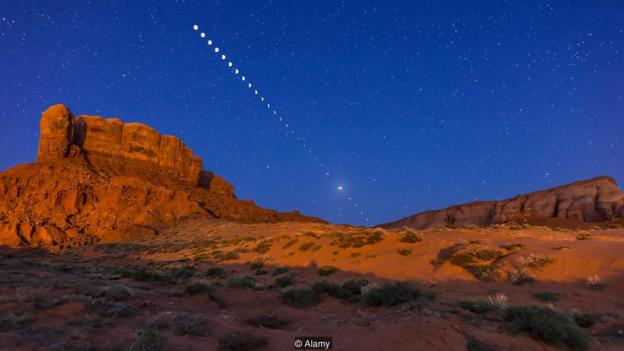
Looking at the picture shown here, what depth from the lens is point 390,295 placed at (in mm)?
9125

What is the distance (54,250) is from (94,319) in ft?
149

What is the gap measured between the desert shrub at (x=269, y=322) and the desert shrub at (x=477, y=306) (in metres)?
4.38

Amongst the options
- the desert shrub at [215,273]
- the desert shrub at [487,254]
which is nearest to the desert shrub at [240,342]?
the desert shrub at [487,254]

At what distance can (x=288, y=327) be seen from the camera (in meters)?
6.98

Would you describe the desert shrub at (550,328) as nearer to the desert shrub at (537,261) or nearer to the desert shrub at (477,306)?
the desert shrub at (477,306)

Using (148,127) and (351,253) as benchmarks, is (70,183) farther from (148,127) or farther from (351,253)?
(351,253)

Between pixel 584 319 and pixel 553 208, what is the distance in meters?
59.5

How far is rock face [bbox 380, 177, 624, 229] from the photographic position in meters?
49.7

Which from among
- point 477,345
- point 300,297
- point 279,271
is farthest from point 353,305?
point 279,271

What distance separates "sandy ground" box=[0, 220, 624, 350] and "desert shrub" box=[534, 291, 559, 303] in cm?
Result: 9

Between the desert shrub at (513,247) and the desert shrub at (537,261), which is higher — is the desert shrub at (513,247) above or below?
above

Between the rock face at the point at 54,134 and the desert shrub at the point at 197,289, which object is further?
the rock face at the point at 54,134

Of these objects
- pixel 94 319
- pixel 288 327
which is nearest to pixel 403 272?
pixel 288 327

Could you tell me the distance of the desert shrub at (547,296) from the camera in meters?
10.1
